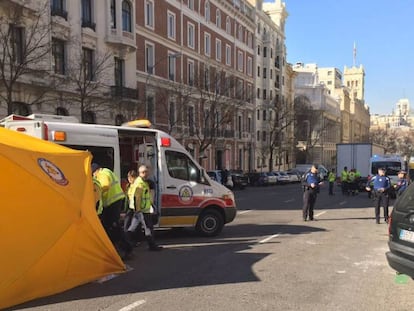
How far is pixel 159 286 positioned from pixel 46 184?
6.97 ft

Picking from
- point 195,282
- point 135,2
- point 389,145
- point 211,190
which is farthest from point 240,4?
point 389,145

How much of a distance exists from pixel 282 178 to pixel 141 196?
36868mm

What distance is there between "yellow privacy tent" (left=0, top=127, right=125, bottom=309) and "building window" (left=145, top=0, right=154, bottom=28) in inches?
1272

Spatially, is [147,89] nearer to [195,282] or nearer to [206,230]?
[206,230]

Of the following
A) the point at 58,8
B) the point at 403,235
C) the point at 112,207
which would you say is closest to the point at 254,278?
the point at 403,235

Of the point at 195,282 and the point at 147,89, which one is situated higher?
the point at 147,89

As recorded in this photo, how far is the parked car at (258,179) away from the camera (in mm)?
42344

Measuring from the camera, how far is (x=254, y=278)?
22.6ft

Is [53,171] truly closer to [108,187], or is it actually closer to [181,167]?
[108,187]

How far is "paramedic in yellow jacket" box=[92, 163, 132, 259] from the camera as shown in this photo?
8039mm

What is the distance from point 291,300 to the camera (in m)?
5.79

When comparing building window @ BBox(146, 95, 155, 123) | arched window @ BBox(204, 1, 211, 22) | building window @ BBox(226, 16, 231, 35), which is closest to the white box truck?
building window @ BBox(146, 95, 155, 123)

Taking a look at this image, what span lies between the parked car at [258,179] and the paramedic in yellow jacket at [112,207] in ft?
114

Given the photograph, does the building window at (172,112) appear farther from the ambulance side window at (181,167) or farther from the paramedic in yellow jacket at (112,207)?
the paramedic in yellow jacket at (112,207)
